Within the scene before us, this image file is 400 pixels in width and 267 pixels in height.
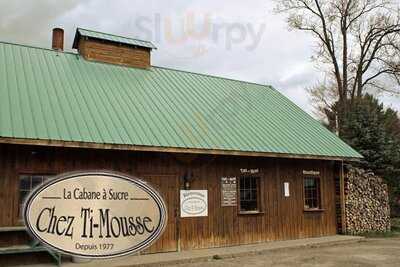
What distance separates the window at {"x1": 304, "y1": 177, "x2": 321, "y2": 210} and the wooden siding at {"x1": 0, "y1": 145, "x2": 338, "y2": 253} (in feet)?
0.70

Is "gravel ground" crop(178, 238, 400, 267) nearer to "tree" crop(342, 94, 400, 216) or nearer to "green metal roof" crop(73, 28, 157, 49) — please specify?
"tree" crop(342, 94, 400, 216)

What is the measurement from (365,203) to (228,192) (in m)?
6.97

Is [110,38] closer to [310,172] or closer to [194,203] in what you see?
[194,203]

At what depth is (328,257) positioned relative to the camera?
1230cm

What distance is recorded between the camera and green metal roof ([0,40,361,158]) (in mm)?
11688

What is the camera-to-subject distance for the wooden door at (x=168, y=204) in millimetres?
12703

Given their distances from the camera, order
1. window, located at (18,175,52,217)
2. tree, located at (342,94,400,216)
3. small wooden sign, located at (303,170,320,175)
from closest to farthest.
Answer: window, located at (18,175,52,217), small wooden sign, located at (303,170,320,175), tree, located at (342,94,400,216)

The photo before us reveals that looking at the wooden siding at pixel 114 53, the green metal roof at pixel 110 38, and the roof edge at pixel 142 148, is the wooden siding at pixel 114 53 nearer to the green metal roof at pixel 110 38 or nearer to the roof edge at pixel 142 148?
the green metal roof at pixel 110 38

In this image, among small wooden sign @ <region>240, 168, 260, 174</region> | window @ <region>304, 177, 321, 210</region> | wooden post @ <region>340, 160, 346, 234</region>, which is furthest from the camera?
wooden post @ <region>340, 160, 346, 234</region>

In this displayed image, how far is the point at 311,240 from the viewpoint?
15.2m

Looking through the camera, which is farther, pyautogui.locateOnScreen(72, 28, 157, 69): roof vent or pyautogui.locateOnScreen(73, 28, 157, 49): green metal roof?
pyautogui.locateOnScreen(73, 28, 157, 49): green metal roof

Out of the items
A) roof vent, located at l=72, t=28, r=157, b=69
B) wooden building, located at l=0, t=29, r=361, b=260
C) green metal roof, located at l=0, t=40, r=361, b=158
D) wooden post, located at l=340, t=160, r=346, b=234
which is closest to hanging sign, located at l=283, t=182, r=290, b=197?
wooden building, located at l=0, t=29, r=361, b=260

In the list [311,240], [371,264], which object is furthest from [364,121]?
[371,264]

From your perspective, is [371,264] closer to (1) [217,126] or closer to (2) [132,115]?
(1) [217,126]
